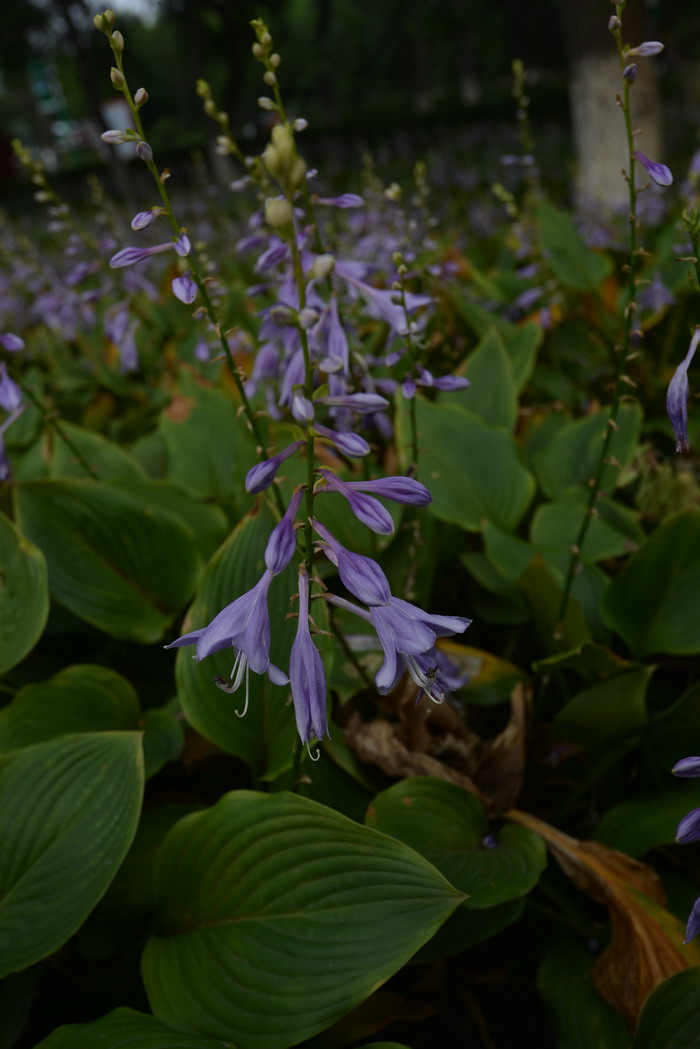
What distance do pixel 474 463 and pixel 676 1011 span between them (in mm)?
1447

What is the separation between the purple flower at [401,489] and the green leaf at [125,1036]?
0.90 metres

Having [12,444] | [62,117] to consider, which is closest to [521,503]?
[12,444]

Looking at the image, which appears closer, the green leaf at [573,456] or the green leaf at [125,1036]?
the green leaf at [125,1036]

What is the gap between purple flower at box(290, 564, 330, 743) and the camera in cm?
101

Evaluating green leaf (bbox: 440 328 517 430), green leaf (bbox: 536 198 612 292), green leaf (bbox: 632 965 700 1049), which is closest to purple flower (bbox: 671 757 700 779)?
green leaf (bbox: 632 965 700 1049)

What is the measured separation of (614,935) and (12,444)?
3078mm

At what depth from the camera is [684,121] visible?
10.9m

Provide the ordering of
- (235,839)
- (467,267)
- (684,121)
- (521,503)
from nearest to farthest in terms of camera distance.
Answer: (235,839) → (521,503) → (467,267) → (684,121)

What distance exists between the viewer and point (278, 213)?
795 mm

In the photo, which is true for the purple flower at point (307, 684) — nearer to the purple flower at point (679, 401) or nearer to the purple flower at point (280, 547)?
the purple flower at point (280, 547)

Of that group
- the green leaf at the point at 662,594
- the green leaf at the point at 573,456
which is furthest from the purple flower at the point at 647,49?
the green leaf at the point at 573,456

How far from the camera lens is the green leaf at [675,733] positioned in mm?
1664

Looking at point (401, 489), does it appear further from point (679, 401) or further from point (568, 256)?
point (568, 256)

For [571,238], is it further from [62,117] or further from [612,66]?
[62,117]
